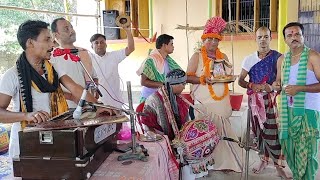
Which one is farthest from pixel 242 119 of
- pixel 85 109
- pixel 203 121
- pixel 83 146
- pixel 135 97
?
pixel 83 146

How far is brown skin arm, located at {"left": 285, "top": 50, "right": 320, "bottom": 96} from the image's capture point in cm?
250

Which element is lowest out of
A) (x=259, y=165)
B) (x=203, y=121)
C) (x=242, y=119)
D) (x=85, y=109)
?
(x=259, y=165)

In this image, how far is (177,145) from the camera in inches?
85.1

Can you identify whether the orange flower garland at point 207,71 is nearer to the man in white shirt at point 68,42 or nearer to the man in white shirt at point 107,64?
the man in white shirt at point 107,64

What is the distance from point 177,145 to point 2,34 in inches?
107

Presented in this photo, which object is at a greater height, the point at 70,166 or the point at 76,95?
the point at 76,95

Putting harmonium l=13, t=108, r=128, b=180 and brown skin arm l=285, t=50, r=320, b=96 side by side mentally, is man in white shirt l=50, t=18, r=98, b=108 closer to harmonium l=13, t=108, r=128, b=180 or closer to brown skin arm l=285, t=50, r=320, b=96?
harmonium l=13, t=108, r=128, b=180

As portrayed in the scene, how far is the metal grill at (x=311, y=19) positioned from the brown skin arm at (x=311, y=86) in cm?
203

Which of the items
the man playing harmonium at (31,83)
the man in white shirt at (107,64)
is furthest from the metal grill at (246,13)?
the man playing harmonium at (31,83)

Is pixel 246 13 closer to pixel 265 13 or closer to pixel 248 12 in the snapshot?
pixel 248 12

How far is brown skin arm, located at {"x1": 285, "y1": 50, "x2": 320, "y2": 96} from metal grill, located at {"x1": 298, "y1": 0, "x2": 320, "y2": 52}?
2.03 meters

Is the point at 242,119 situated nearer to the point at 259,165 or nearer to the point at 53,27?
the point at 259,165

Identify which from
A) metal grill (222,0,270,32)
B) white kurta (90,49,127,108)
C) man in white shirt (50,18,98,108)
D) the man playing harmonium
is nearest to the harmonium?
the man playing harmonium

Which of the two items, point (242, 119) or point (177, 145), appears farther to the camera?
point (242, 119)
